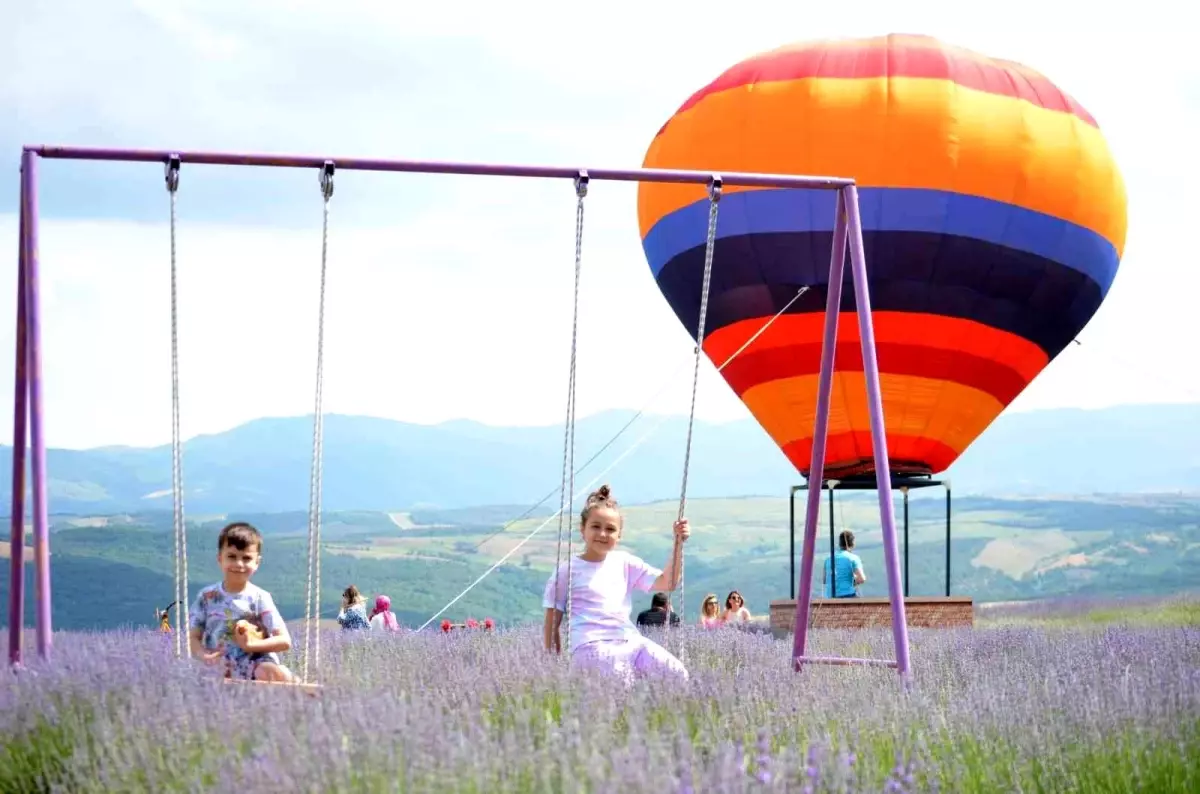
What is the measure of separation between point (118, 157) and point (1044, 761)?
4.63 meters

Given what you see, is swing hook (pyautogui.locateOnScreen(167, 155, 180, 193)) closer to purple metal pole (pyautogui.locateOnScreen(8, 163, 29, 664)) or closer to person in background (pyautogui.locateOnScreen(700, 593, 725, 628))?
purple metal pole (pyautogui.locateOnScreen(8, 163, 29, 664))

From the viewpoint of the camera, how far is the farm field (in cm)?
382

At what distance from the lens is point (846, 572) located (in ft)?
47.2

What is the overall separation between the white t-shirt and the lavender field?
285 mm

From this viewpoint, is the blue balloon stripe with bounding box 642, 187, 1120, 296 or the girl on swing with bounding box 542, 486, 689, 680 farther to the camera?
the blue balloon stripe with bounding box 642, 187, 1120, 296

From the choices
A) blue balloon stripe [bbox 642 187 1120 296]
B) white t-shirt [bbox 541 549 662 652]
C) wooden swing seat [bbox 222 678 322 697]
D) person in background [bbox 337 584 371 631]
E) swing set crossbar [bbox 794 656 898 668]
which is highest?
blue balloon stripe [bbox 642 187 1120 296]

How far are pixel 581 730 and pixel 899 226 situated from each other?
9.83m

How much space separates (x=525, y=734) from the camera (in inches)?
171

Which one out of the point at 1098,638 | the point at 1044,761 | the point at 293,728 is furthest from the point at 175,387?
the point at 1098,638

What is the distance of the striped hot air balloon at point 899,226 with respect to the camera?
13688 millimetres

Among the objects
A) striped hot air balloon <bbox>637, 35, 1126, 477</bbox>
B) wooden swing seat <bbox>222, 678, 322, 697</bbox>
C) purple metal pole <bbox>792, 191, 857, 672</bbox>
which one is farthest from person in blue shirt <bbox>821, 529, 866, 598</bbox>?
wooden swing seat <bbox>222, 678, 322, 697</bbox>

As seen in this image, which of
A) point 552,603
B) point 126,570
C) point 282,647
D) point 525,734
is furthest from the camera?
point 126,570

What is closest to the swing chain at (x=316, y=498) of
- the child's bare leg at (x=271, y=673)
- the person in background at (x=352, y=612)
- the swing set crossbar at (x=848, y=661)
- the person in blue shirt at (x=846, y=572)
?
the child's bare leg at (x=271, y=673)

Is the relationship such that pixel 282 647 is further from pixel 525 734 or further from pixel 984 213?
pixel 984 213
